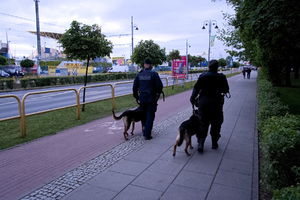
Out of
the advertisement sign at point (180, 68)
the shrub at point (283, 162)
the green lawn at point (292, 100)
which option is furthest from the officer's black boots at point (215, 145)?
the advertisement sign at point (180, 68)

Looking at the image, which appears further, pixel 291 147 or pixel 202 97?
pixel 202 97

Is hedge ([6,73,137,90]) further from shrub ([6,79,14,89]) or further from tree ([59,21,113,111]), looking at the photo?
tree ([59,21,113,111])

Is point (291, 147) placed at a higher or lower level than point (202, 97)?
lower

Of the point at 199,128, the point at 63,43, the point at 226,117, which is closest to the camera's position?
the point at 199,128

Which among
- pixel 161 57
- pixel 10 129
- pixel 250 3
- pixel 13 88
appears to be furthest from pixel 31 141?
pixel 13 88

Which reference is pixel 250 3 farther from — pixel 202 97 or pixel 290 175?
pixel 290 175

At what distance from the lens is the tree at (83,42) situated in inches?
351

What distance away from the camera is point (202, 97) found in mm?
4457

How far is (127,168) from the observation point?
3928mm

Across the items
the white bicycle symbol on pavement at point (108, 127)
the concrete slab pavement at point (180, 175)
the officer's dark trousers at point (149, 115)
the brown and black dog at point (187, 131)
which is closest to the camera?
the concrete slab pavement at point (180, 175)

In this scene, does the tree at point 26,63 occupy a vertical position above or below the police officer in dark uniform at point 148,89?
above

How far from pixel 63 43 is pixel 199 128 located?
6709 mm

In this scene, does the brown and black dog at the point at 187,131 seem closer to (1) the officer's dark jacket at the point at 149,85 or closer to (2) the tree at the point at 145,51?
(1) the officer's dark jacket at the point at 149,85

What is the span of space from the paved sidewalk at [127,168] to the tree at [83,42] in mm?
4116
